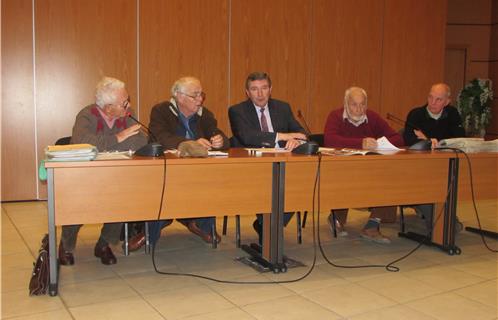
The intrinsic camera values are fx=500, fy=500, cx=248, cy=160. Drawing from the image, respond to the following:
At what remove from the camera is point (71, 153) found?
2.35 metres

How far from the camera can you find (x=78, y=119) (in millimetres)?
2949

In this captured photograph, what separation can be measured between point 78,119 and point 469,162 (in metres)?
2.49

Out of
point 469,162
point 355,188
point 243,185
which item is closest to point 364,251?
point 355,188

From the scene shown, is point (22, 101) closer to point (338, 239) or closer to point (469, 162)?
point (338, 239)

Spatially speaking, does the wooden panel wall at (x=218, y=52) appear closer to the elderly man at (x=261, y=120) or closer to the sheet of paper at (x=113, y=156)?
the elderly man at (x=261, y=120)

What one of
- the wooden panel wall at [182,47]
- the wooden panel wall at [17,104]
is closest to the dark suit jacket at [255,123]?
the wooden panel wall at [182,47]

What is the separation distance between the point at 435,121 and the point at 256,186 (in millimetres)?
2091

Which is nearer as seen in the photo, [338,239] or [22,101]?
[338,239]

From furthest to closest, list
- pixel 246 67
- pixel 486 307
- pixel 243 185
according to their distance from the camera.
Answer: pixel 246 67
pixel 243 185
pixel 486 307

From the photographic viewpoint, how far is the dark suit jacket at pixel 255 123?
11.3 feet

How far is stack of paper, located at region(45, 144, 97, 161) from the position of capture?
233 centimetres

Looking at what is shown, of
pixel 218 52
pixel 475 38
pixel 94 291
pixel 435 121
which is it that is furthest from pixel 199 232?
pixel 475 38

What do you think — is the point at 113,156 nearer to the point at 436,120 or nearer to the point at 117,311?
the point at 117,311

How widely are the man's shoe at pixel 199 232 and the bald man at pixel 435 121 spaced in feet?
5.88
